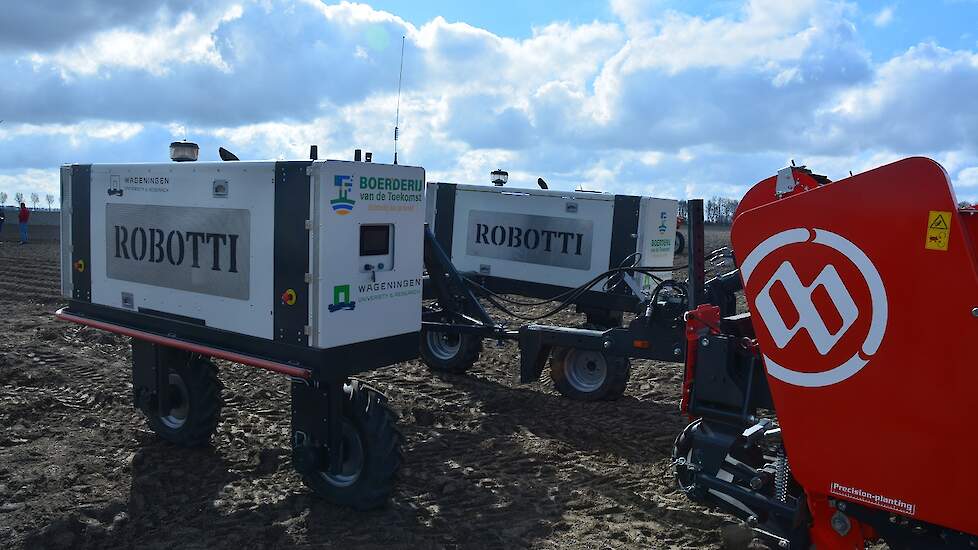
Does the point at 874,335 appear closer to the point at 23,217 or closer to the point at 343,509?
the point at 343,509

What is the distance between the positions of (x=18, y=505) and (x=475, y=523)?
125 inches

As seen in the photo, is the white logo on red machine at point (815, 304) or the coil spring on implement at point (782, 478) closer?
the white logo on red machine at point (815, 304)

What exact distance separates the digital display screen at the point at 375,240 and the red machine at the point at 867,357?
249cm

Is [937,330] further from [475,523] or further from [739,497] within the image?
[475,523]

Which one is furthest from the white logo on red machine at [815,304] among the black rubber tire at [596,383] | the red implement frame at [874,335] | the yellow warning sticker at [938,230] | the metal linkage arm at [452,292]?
the metal linkage arm at [452,292]

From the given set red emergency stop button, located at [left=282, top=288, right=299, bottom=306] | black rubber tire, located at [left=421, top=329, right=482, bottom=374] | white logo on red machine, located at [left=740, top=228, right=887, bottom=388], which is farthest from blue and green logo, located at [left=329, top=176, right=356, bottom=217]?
black rubber tire, located at [left=421, top=329, right=482, bottom=374]

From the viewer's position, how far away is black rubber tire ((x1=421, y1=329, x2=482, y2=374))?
30.6ft

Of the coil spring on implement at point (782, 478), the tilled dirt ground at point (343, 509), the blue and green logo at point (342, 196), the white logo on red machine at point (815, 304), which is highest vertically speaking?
the blue and green logo at point (342, 196)

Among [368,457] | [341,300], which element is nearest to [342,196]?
[341,300]

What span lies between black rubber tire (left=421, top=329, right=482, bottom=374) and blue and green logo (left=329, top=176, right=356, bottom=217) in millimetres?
4404

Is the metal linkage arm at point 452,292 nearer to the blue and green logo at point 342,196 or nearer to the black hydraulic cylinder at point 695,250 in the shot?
the blue and green logo at point 342,196

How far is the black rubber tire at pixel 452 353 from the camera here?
9.33 metres

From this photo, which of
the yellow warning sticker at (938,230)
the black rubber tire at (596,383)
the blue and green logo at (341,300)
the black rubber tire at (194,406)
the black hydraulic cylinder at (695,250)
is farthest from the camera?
the black rubber tire at (596,383)

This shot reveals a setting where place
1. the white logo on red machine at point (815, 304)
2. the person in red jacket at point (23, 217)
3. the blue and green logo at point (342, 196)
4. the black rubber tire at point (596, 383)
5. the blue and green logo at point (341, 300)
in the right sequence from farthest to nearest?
the person in red jacket at point (23, 217)
the black rubber tire at point (596, 383)
the blue and green logo at point (341, 300)
the blue and green logo at point (342, 196)
the white logo on red machine at point (815, 304)
